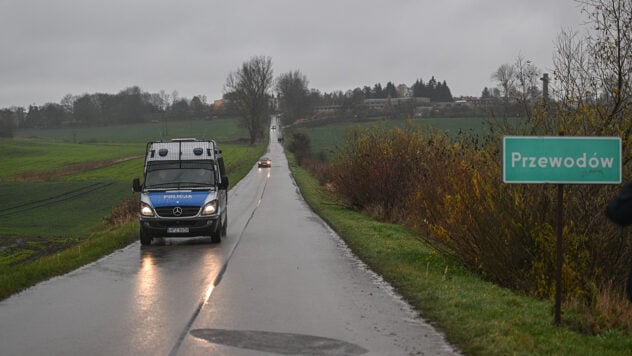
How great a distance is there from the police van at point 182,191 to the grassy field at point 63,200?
141 cm

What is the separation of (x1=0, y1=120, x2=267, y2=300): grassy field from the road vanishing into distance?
1.28 metres

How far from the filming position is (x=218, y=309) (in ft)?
31.9

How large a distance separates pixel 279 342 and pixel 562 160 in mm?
3682

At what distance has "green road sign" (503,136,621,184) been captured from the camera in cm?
810

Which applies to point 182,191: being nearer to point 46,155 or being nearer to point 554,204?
point 554,204

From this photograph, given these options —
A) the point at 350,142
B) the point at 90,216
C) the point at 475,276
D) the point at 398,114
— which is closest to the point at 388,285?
the point at 475,276

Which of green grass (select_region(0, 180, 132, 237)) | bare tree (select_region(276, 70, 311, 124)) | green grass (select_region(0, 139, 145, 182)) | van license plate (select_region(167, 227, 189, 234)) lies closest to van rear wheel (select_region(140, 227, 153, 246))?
van license plate (select_region(167, 227, 189, 234))

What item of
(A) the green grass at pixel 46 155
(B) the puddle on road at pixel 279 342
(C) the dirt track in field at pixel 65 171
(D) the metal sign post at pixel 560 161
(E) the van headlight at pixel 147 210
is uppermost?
(D) the metal sign post at pixel 560 161

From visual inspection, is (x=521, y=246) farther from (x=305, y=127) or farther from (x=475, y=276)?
(x=305, y=127)

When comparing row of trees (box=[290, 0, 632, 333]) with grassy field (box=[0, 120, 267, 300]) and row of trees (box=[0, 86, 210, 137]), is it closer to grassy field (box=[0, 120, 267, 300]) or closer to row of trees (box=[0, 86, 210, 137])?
grassy field (box=[0, 120, 267, 300])

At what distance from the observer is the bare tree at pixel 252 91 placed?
102500mm

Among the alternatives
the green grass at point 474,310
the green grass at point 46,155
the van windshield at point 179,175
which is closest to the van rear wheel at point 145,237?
the van windshield at point 179,175

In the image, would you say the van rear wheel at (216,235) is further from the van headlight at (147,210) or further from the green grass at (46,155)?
the green grass at (46,155)

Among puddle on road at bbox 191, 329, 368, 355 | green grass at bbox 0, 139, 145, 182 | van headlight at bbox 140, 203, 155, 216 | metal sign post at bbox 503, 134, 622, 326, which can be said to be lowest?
green grass at bbox 0, 139, 145, 182
